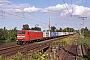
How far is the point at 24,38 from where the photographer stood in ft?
113

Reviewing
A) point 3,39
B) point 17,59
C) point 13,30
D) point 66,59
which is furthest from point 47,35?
point 17,59

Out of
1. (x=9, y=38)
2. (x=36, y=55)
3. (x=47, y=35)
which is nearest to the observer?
(x=36, y=55)

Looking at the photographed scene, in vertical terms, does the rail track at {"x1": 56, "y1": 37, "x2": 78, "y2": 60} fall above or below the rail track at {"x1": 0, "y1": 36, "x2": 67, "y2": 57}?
below

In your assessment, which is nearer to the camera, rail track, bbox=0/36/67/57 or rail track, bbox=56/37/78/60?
rail track, bbox=56/37/78/60

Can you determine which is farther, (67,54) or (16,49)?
(16,49)

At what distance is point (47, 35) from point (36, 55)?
1647 inches

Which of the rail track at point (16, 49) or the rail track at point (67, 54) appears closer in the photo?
the rail track at point (67, 54)

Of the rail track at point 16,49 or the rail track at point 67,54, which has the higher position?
the rail track at point 16,49

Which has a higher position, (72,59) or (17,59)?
(17,59)

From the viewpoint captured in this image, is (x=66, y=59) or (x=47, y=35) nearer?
(x=66, y=59)

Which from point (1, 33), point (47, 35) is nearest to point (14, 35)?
point (1, 33)

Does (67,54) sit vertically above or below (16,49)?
below

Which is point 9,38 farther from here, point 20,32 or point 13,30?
point 20,32

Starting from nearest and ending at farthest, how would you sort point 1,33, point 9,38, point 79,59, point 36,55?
point 36,55 < point 79,59 < point 1,33 < point 9,38
